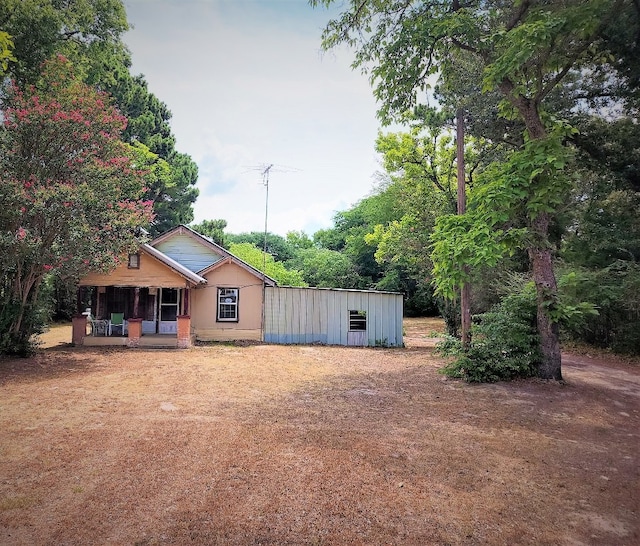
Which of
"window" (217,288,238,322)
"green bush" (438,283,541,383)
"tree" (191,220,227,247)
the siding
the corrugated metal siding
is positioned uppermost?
"tree" (191,220,227,247)

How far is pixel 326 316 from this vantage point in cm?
1683

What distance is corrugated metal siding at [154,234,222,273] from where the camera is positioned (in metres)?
20.0

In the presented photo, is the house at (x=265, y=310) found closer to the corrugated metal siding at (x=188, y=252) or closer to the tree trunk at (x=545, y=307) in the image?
the corrugated metal siding at (x=188, y=252)

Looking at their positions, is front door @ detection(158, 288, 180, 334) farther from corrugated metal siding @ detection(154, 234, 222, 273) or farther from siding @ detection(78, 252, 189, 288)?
siding @ detection(78, 252, 189, 288)

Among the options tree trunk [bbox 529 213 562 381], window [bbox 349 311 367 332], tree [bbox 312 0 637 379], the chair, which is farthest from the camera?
window [bbox 349 311 367 332]

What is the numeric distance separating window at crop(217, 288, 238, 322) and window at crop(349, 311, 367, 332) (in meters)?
5.19

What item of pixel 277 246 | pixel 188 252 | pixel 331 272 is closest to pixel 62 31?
pixel 188 252

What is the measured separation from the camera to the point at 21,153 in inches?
402

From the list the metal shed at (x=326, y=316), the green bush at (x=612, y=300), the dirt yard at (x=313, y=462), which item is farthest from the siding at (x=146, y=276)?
the green bush at (x=612, y=300)

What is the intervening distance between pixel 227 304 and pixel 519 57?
45.0 ft

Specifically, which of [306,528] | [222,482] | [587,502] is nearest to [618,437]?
[587,502]

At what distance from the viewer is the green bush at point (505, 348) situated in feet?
29.5

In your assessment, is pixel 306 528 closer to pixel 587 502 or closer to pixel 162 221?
pixel 587 502

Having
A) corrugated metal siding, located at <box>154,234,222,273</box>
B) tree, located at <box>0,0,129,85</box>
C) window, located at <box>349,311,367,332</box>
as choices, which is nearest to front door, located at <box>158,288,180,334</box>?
corrugated metal siding, located at <box>154,234,222,273</box>
